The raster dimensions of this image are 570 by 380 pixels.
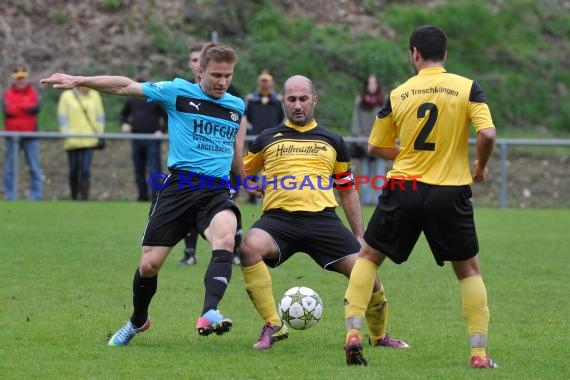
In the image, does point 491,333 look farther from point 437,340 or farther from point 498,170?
point 498,170

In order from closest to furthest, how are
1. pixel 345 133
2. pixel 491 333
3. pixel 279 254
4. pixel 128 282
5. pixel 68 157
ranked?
pixel 279 254 < pixel 491 333 < pixel 128 282 < pixel 68 157 < pixel 345 133

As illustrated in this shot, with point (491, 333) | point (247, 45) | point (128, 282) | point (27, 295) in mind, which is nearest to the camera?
point (491, 333)

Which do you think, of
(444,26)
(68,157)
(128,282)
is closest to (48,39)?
(68,157)

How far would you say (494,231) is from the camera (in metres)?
14.4

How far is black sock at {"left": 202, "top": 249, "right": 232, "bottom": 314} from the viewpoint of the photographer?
6477mm

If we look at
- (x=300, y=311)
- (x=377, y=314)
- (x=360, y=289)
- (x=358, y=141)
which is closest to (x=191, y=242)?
(x=300, y=311)

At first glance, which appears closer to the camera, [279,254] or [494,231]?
[279,254]

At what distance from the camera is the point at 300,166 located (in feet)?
24.1

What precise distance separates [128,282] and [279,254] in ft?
9.95

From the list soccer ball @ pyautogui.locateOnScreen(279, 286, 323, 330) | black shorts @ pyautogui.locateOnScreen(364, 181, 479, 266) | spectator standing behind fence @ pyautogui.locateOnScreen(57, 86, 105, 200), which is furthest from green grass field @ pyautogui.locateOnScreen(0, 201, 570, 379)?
spectator standing behind fence @ pyautogui.locateOnScreen(57, 86, 105, 200)

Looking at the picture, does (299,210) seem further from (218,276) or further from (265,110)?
(265,110)

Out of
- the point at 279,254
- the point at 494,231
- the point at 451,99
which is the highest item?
the point at 451,99

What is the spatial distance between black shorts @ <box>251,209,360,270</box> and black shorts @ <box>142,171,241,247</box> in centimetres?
37

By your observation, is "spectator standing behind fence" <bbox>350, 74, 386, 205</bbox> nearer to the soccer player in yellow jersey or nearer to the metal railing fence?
the metal railing fence
